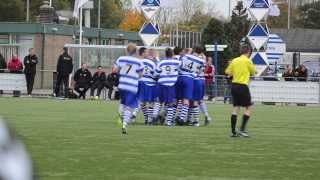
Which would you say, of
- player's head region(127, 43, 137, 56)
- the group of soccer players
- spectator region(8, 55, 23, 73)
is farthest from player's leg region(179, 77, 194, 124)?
spectator region(8, 55, 23, 73)

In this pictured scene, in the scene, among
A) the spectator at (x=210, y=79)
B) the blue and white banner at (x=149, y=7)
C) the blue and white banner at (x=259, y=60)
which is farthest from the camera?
the spectator at (x=210, y=79)

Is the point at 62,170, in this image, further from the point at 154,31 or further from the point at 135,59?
the point at 154,31

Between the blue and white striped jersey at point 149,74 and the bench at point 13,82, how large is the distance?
56.1ft

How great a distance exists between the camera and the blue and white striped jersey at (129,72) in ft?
54.1

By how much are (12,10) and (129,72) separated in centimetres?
7004

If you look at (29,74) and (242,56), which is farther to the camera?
(29,74)

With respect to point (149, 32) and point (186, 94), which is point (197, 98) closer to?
point (186, 94)

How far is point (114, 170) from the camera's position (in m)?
10.0

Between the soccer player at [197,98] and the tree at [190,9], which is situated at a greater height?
the tree at [190,9]

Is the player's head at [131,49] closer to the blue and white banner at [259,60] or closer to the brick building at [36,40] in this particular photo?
the blue and white banner at [259,60]

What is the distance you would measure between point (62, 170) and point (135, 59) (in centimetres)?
705

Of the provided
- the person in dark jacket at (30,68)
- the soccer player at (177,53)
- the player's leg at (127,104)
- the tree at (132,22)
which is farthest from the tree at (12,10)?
the player's leg at (127,104)

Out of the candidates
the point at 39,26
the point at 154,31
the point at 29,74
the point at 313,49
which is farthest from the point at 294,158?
the point at 313,49

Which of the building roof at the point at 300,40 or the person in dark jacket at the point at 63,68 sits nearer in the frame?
the person in dark jacket at the point at 63,68
